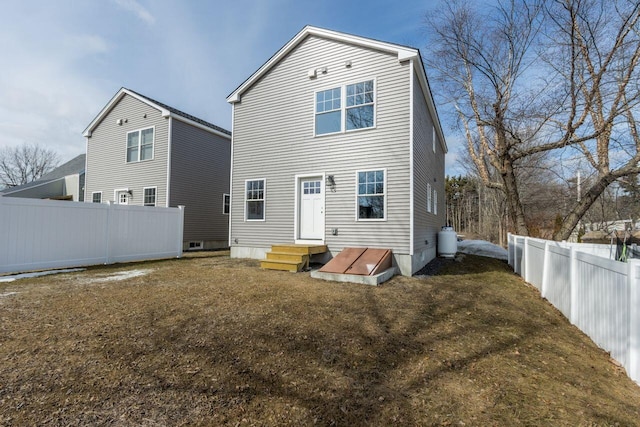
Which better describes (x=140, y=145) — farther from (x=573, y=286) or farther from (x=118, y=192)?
(x=573, y=286)

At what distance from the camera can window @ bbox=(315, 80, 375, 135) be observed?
329 inches

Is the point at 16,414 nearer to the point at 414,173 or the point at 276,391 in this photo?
the point at 276,391

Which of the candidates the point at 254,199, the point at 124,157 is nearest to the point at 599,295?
the point at 254,199

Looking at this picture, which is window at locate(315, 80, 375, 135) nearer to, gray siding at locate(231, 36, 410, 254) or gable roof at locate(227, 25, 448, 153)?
gray siding at locate(231, 36, 410, 254)

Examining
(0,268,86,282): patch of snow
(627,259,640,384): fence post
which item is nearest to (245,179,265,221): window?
(0,268,86,282): patch of snow

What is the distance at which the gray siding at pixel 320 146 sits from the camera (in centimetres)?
782

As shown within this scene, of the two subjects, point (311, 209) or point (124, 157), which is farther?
point (124, 157)

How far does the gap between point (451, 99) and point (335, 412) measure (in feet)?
44.1

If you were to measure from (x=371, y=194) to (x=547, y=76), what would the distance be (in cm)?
763

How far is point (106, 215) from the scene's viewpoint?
8445 mm

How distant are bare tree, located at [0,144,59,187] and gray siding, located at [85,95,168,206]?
30.9 m

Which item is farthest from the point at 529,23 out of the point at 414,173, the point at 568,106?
the point at 414,173

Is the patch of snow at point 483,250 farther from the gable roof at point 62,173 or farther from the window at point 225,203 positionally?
the gable roof at point 62,173

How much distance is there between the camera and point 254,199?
9.84m
